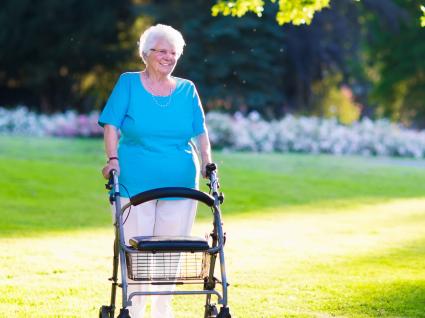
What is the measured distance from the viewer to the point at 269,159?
20141 millimetres

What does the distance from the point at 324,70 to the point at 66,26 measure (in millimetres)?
7992

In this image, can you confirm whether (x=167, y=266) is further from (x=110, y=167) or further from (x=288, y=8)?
(x=288, y=8)

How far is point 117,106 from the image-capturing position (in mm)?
5375

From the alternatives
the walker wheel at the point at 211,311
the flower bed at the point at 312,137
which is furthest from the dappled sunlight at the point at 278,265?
the flower bed at the point at 312,137

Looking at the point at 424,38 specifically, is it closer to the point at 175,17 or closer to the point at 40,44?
the point at 175,17

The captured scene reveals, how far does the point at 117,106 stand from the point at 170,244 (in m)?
0.86

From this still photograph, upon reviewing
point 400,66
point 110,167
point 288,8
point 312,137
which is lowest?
point 110,167

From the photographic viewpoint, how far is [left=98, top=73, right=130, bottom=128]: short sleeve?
537cm

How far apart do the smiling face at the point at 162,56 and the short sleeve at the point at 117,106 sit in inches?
7.0

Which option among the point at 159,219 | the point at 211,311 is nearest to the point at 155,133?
the point at 159,219

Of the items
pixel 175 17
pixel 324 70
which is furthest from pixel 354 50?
pixel 175 17

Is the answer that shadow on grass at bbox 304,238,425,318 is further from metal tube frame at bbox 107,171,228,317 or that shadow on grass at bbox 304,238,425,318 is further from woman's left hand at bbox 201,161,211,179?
metal tube frame at bbox 107,171,228,317

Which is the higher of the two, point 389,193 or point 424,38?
point 424,38

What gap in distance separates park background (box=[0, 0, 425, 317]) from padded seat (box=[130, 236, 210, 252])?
2014mm
